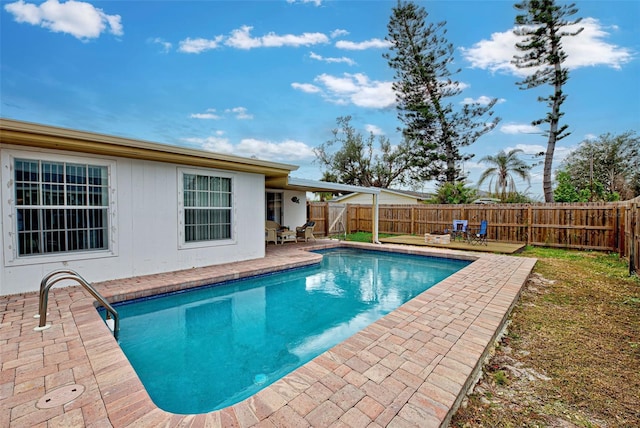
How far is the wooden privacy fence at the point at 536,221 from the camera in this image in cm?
912

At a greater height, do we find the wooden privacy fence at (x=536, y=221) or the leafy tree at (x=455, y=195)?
the leafy tree at (x=455, y=195)

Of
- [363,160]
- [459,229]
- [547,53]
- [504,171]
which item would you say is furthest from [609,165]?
[459,229]

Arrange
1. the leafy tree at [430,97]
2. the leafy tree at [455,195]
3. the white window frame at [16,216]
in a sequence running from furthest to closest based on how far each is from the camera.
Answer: the leafy tree at [430,97]
the leafy tree at [455,195]
the white window frame at [16,216]

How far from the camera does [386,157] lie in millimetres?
28219

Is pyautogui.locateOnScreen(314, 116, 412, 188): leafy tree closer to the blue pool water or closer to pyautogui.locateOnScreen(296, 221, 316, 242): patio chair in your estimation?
pyautogui.locateOnScreen(296, 221, 316, 242): patio chair

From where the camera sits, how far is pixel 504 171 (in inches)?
757

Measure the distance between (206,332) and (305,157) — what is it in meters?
27.3

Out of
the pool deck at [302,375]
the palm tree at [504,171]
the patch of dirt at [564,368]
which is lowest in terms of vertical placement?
the patch of dirt at [564,368]

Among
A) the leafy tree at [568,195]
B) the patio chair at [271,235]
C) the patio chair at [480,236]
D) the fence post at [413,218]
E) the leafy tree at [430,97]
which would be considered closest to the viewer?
the patio chair at [480,236]

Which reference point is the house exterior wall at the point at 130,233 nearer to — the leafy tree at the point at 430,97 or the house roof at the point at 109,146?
the house roof at the point at 109,146

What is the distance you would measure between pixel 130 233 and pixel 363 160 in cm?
2469

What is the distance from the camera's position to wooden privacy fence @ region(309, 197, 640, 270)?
29.9 feet

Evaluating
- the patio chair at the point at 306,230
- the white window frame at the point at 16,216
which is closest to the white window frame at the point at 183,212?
the white window frame at the point at 16,216

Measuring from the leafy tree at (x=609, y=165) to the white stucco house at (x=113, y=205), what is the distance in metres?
23.0
